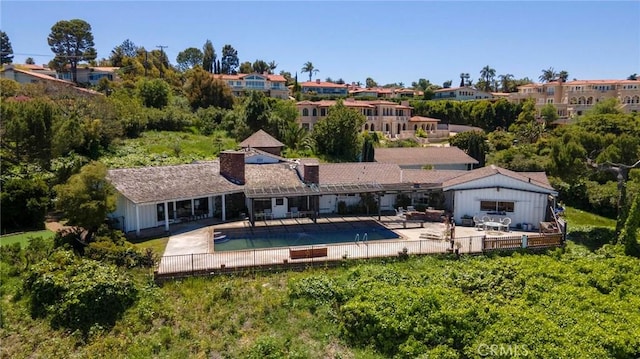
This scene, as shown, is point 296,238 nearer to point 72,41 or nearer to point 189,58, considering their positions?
point 72,41

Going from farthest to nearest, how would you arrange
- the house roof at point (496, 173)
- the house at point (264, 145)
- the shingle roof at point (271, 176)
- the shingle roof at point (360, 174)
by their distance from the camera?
the house at point (264, 145)
the shingle roof at point (360, 174)
the shingle roof at point (271, 176)
the house roof at point (496, 173)

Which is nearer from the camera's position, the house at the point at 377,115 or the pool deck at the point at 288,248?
the pool deck at the point at 288,248

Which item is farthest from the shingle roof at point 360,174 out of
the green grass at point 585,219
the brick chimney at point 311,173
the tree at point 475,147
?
the tree at point 475,147

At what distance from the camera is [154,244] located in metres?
23.3

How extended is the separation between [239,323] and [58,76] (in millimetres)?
81727

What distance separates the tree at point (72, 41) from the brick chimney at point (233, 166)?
62.6m

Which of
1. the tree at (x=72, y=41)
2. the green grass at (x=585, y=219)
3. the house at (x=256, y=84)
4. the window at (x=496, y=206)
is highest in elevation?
the tree at (x=72, y=41)

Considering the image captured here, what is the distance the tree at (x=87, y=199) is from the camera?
21.2m

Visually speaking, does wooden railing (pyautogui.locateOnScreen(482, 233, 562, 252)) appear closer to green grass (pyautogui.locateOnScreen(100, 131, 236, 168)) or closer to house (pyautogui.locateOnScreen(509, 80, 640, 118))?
green grass (pyautogui.locateOnScreen(100, 131, 236, 168))

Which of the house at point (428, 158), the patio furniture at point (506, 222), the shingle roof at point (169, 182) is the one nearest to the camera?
the shingle roof at point (169, 182)

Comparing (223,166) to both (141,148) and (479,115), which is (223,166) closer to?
(141,148)

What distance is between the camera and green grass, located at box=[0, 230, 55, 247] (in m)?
22.6

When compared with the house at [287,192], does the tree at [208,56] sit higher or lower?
higher

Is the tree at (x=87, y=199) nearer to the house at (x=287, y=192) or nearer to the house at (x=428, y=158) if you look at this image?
the house at (x=287, y=192)
